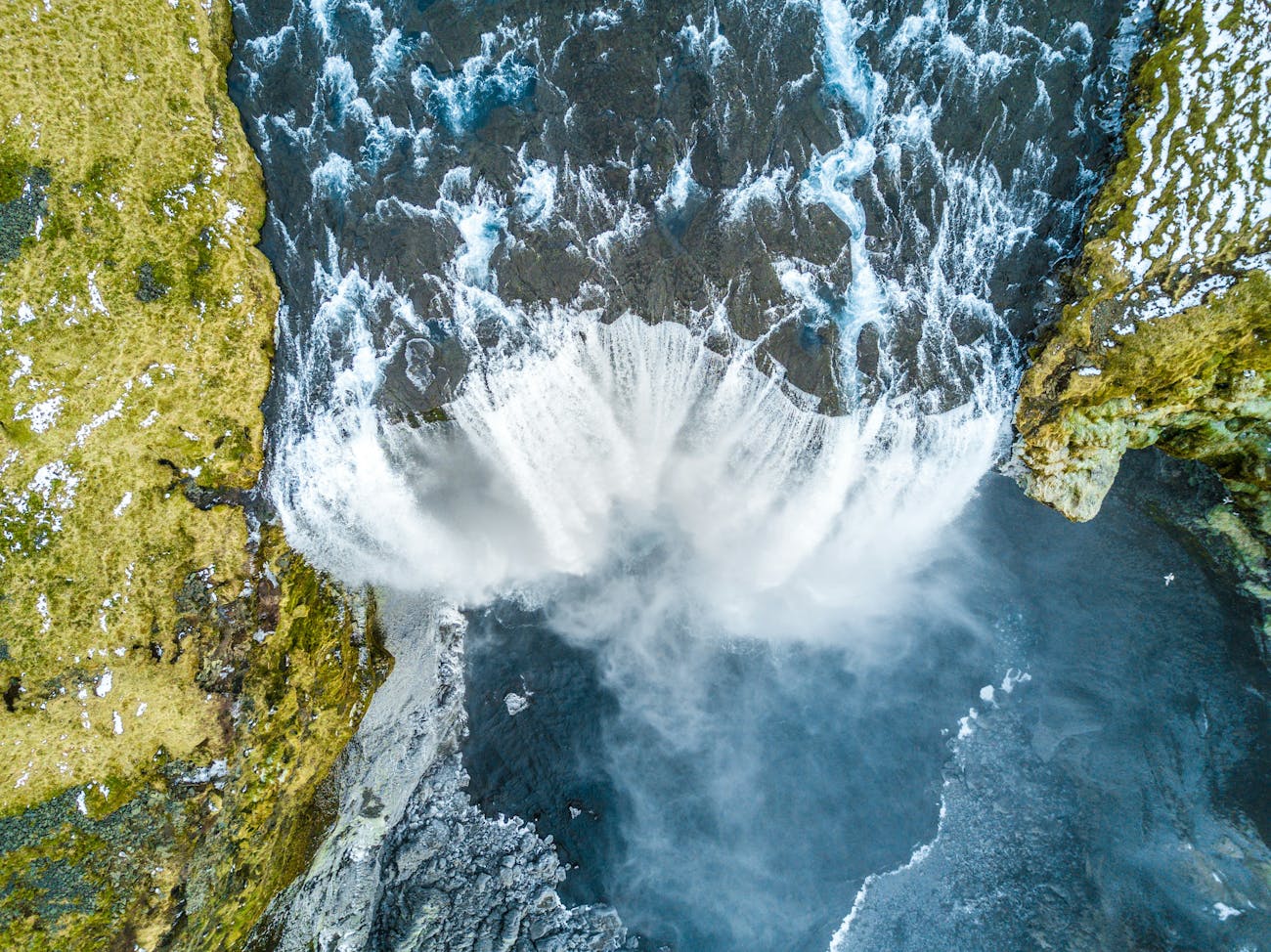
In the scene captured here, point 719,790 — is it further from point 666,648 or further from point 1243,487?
point 1243,487

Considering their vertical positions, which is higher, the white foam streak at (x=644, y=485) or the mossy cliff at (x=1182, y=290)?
the mossy cliff at (x=1182, y=290)

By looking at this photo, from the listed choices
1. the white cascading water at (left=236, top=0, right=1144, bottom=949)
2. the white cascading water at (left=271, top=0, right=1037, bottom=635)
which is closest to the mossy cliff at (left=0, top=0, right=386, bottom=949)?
the white cascading water at (left=236, top=0, right=1144, bottom=949)

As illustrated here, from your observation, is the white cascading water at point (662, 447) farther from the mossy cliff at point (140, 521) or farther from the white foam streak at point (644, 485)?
the mossy cliff at point (140, 521)

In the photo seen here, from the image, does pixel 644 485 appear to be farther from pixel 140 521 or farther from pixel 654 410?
pixel 140 521

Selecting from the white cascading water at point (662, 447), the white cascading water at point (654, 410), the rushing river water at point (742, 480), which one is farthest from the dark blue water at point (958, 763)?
the white cascading water at point (662, 447)

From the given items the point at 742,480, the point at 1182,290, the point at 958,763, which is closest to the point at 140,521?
the point at 742,480

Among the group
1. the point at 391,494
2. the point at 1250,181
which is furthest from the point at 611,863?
the point at 1250,181

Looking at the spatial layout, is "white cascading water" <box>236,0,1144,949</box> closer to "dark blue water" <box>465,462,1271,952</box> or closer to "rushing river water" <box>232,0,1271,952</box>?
"rushing river water" <box>232,0,1271,952</box>

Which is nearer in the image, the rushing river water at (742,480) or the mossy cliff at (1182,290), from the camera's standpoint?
the mossy cliff at (1182,290)
